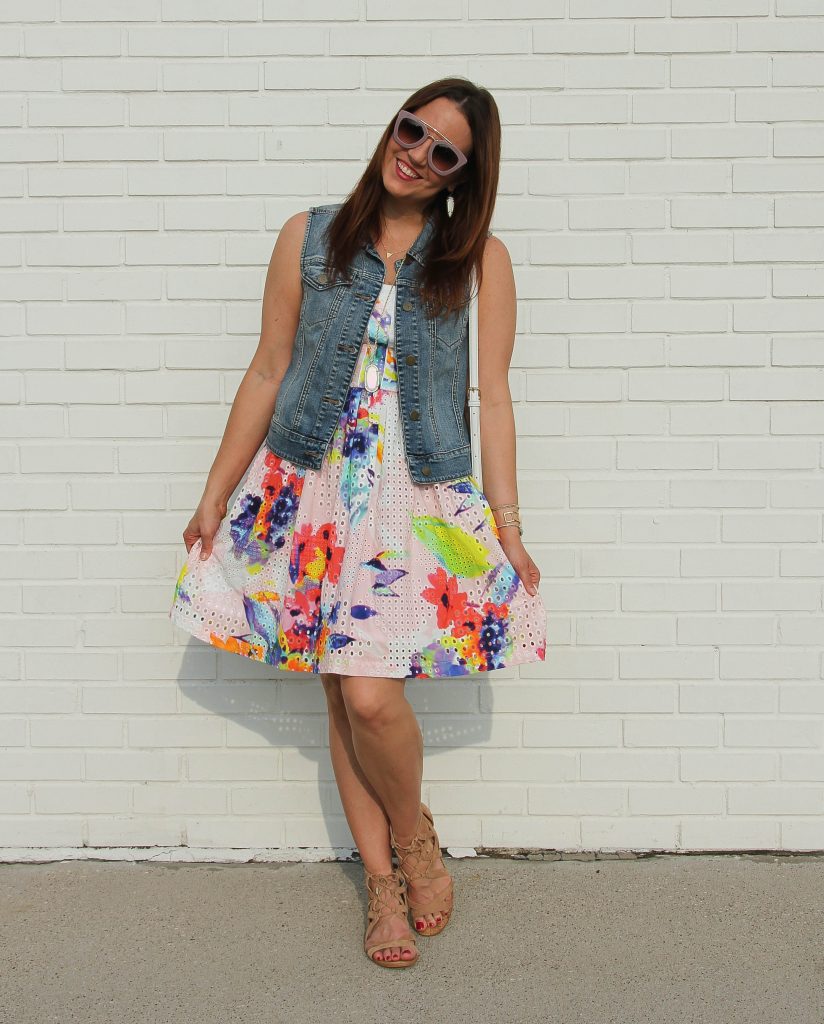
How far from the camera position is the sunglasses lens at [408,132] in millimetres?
2448

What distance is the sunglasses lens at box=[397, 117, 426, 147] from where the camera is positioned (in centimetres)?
245

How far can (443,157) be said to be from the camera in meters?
2.46

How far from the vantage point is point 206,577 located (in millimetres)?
2699

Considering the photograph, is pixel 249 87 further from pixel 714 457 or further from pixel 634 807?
pixel 634 807

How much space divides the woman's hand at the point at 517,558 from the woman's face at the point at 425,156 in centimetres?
86

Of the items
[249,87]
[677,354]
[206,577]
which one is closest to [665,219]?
[677,354]

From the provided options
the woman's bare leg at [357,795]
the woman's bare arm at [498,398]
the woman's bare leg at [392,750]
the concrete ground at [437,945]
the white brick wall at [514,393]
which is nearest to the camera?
the concrete ground at [437,945]

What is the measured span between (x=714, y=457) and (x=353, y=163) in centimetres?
138

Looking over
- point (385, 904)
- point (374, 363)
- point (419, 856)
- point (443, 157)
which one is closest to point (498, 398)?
point (374, 363)

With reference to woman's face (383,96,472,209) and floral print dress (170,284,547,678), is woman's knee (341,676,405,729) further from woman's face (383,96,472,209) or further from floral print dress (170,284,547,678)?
woman's face (383,96,472,209)

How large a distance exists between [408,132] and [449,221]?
25 centimetres

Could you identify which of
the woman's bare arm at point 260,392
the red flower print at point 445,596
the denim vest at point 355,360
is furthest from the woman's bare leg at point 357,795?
the denim vest at point 355,360

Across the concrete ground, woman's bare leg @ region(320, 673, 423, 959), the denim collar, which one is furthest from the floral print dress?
the concrete ground

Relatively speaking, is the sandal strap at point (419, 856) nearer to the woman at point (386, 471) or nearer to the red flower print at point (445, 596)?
the woman at point (386, 471)
